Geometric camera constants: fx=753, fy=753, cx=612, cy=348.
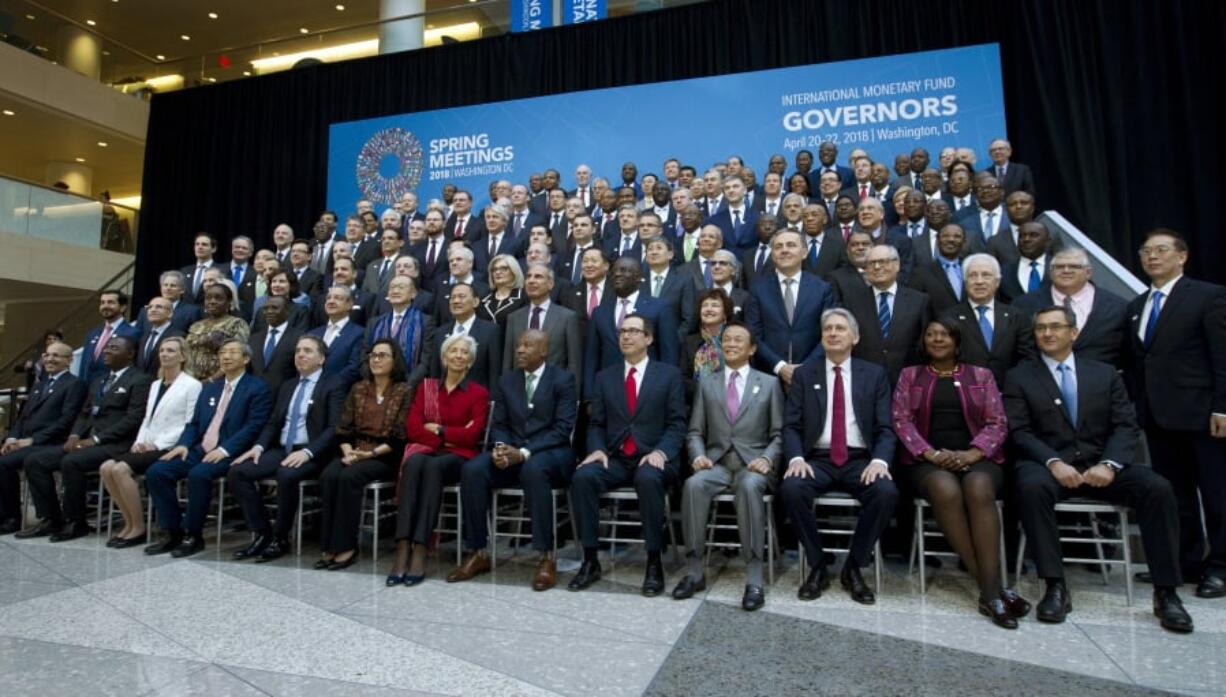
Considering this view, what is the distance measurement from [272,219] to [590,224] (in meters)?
7.61

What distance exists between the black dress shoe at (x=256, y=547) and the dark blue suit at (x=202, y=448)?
1.19 feet

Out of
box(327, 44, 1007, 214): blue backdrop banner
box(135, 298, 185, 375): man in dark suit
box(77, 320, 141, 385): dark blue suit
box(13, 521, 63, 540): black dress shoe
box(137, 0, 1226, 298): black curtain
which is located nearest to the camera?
box(13, 521, 63, 540): black dress shoe

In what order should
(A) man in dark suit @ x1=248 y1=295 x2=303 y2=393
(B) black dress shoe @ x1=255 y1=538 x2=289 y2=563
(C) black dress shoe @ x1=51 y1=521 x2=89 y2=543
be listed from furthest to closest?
(A) man in dark suit @ x1=248 y1=295 x2=303 y2=393, (C) black dress shoe @ x1=51 y1=521 x2=89 y2=543, (B) black dress shoe @ x1=255 y1=538 x2=289 y2=563

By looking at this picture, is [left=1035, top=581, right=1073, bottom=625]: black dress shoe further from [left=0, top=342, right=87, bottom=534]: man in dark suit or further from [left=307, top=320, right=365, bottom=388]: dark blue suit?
[left=0, top=342, right=87, bottom=534]: man in dark suit

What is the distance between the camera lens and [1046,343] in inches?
135

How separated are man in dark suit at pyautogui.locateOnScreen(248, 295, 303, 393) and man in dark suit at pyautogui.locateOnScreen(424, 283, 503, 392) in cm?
113

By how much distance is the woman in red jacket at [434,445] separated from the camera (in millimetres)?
→ 3756

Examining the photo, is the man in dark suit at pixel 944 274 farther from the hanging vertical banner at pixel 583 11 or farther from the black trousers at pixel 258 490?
the hanging vertical banner at pixel 583 11

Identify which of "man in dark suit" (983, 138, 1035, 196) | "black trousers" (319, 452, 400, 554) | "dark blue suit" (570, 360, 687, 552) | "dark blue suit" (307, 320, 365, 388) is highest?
"man in dark suit" (983, 138, 1035, 196)

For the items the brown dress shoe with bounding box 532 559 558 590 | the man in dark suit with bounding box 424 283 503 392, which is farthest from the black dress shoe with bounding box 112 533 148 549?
the brown dress shoe with bounding box 532 559 558 590

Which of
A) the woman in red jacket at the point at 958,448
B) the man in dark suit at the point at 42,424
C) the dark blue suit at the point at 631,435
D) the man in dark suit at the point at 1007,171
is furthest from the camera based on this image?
the man in dark suit at the point at 1007,171

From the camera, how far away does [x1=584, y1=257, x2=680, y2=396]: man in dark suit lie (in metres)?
4.52

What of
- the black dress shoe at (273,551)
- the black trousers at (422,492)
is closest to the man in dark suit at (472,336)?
the black trousers at (422,492)

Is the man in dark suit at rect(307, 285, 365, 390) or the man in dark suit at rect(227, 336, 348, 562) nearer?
the man in dark suit at rect(227, 336, 348, 562)
